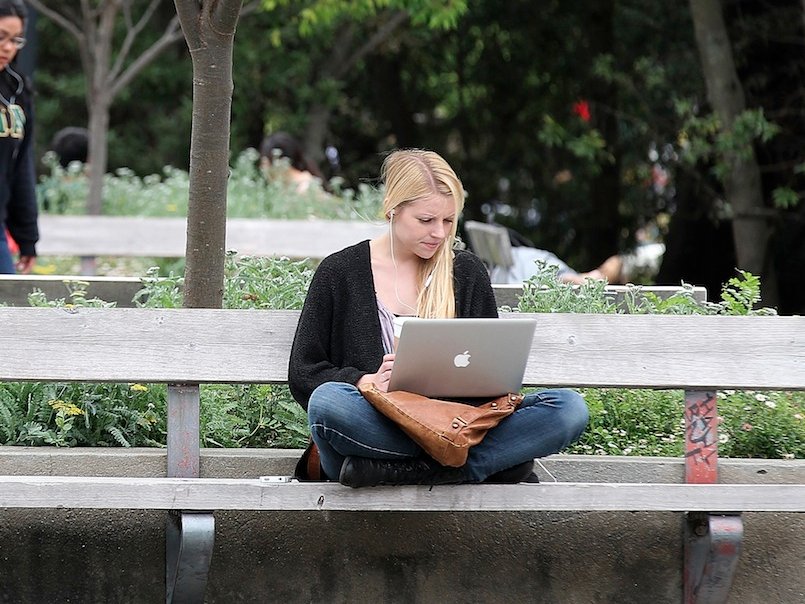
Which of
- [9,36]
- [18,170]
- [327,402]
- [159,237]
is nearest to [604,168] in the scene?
[159,237]

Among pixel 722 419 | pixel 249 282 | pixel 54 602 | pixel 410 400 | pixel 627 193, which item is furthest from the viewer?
pixel 627 193

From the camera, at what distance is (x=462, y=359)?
375 cm

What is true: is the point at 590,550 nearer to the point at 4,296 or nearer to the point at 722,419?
the point at 722,419

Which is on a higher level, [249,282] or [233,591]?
[249,282]

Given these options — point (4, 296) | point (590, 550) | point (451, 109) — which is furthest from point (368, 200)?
point (451, 109)

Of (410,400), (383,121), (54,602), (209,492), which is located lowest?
(54,602)

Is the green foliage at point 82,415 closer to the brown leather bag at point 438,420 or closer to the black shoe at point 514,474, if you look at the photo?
the brown leather bag at point 438,420

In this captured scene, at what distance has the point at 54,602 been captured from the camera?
4.12 metres

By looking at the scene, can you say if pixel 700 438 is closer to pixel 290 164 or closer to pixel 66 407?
pixel 66 407

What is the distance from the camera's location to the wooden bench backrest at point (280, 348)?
4086 mm

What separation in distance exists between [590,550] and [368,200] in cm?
564

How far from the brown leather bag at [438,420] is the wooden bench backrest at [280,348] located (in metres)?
0.51

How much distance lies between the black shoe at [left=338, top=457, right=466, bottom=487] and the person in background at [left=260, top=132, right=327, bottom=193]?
6.45 metres

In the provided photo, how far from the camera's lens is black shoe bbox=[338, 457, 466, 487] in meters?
3.78
